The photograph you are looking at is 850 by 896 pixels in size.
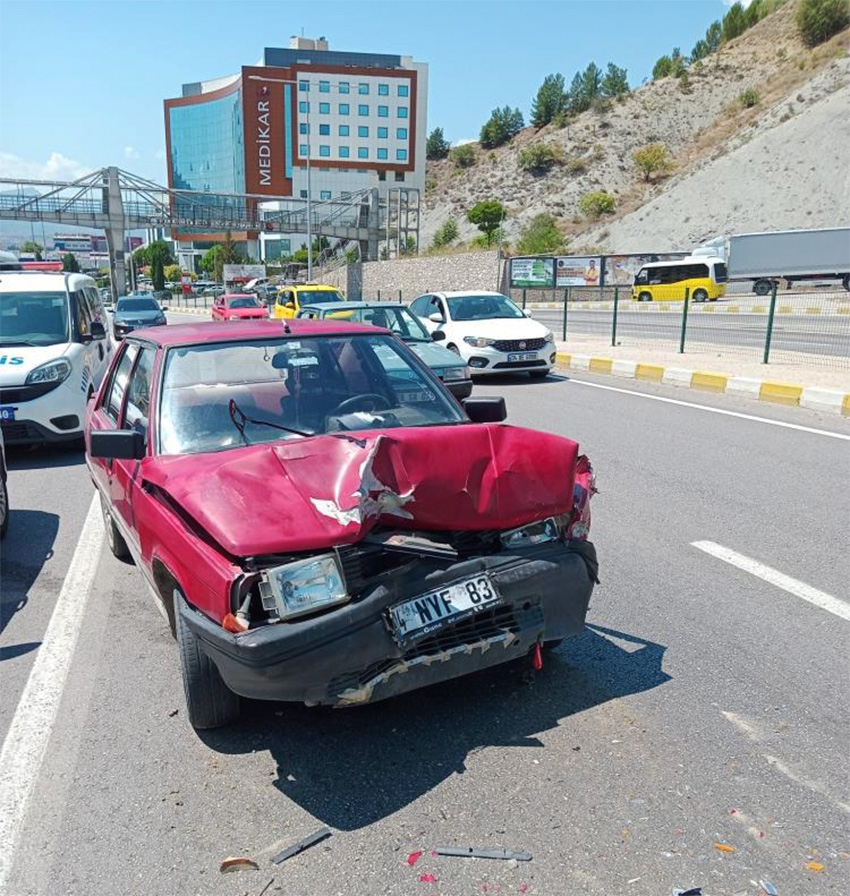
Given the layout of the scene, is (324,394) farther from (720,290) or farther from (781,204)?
(781,204)

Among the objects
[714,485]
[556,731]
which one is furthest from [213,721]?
[714,485]

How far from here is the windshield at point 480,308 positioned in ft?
51.1

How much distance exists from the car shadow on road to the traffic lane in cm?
124

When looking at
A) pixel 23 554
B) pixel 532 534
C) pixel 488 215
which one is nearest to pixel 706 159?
pixel 488 215

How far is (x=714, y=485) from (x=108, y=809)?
5684mm

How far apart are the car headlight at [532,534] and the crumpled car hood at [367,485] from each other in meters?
0.09

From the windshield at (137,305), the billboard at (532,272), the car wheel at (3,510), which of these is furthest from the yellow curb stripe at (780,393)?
the billboard at (532,272)

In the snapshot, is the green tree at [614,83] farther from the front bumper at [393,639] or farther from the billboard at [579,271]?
the front bumper at [393,639]

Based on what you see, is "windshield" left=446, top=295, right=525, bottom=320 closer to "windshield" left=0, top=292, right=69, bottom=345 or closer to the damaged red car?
"windshield" left=0, top=292, right=69, bottom=345

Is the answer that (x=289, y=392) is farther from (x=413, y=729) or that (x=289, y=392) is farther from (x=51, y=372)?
(x=51, y=372)

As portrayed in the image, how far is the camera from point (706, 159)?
70062mm

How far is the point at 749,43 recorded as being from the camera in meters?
99.6

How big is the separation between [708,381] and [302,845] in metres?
11.9

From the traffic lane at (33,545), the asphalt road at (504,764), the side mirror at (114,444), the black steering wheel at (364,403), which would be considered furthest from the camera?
the black steering wheel at (364,403)
